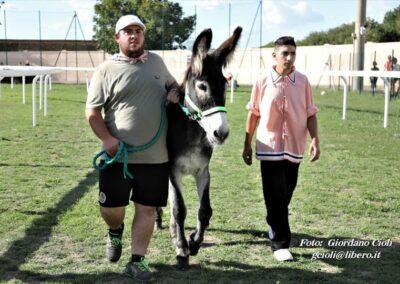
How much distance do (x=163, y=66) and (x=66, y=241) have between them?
1992 mm

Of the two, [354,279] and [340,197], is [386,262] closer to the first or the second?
[354,279]

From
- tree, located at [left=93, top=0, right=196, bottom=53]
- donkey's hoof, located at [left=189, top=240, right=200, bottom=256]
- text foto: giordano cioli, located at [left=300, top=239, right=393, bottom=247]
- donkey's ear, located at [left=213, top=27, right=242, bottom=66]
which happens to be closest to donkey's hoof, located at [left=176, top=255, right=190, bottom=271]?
donkey's hoof, located at [left=189, top=240, right=200, bottom=256]

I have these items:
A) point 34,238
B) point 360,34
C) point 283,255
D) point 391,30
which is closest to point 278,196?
point 283,255

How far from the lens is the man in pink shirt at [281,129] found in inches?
179

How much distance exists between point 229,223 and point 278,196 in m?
1.11

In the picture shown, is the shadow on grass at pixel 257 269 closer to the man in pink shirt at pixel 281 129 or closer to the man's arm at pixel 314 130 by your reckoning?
the man in pink shirt at pixel 281 129

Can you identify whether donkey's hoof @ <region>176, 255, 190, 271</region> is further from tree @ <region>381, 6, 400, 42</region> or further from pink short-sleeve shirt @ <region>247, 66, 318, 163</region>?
tree @ <region>381, 6, 400, 42</region>

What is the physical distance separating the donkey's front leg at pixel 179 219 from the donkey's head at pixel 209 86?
29.8 inches

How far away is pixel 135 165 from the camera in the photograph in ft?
13.4

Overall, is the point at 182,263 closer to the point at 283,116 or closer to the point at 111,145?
the point at 111,145

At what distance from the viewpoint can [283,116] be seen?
15.0 feet

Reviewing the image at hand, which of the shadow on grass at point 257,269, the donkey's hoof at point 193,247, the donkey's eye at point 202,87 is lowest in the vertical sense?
the shadow on grass at point 257,269

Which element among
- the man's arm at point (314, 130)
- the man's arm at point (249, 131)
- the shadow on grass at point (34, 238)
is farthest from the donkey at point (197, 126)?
the shadow on grass at point (34, 238)

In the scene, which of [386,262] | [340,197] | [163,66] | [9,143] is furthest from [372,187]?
[9,143]
